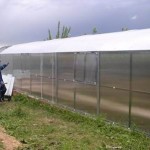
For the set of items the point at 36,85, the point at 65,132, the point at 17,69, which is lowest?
the point at 65,132

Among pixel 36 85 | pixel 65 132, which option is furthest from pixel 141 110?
pixel 36 85

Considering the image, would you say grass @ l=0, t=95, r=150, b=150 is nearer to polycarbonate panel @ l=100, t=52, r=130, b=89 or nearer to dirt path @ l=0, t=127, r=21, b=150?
dirt path @ l=0, t=127, r=21, b=150

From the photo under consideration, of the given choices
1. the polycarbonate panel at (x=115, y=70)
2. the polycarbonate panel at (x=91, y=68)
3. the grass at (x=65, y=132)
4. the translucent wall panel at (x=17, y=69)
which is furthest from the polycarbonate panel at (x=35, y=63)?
the polycarbonate panel at (x=115, y=70)

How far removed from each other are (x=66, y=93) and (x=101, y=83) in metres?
2.93

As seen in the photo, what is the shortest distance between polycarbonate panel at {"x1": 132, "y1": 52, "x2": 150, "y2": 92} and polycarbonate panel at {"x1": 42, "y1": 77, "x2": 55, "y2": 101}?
19.6 feet

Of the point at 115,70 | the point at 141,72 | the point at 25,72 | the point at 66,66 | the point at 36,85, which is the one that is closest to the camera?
the point at 141,72

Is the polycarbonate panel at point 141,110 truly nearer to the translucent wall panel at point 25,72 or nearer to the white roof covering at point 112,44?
the white roof covering at point 112,44

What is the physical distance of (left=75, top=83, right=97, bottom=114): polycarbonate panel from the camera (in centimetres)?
1195

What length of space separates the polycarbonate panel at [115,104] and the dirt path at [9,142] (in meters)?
2.89

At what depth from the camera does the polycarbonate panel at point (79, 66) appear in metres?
12.8

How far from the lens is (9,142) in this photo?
8.53 metres

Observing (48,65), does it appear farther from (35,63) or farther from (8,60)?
(8,60)

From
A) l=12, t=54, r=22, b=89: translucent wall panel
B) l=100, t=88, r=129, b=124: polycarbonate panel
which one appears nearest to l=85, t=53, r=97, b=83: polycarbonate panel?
l=100, t=88, r=129, b=124: polycarbonate panel

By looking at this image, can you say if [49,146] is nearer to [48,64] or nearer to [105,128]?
[105,128]
